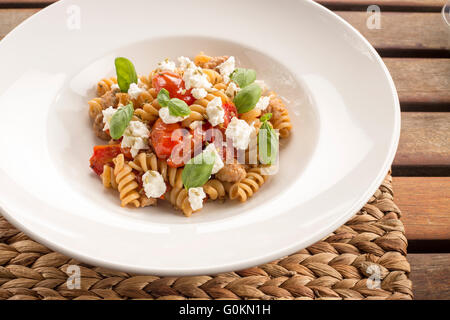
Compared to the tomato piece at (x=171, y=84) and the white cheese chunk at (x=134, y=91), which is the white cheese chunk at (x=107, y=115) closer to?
the white cheese chunk at (x=134, y=91)

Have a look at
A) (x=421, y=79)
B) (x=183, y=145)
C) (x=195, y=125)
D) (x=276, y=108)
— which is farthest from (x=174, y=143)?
(x=421, y=79)

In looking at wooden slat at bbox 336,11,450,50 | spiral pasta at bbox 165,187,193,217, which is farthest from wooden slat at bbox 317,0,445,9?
spiral pasta at bbox 165,187,193,217

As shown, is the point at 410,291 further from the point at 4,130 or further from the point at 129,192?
the point at 4,130

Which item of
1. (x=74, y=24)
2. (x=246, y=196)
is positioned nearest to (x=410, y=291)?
(x=246, y=196)

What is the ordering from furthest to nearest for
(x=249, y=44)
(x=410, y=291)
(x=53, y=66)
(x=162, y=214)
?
(x=249, y=44) < (x=53, y=66) < (x=162, y=214) < (x=410, y=291)

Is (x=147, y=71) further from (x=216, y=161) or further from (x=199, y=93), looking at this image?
(x=216, y=161)
